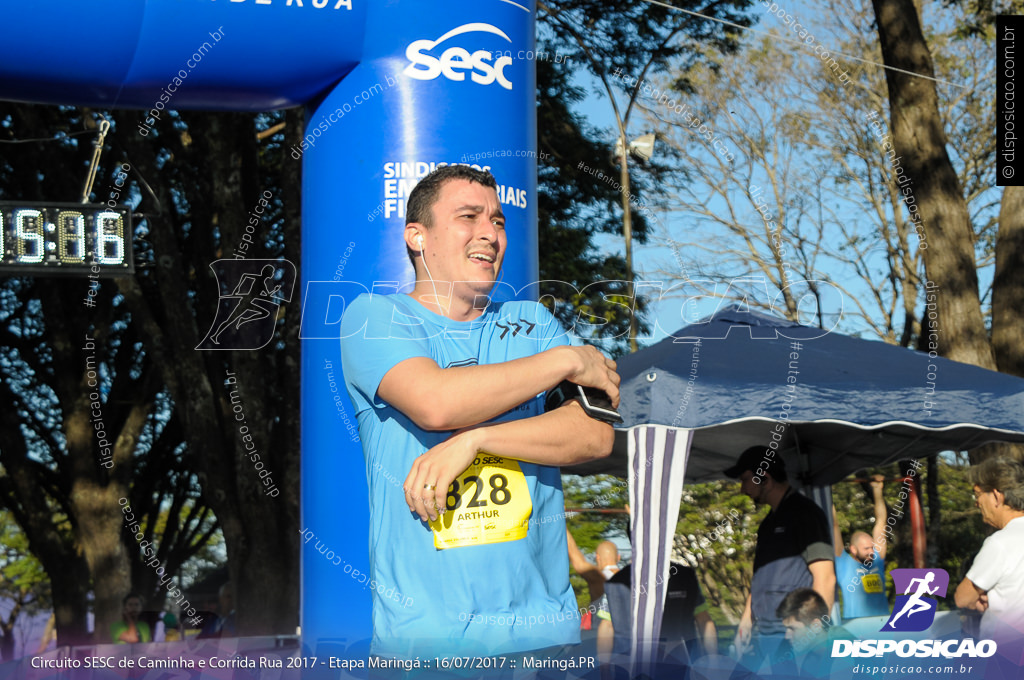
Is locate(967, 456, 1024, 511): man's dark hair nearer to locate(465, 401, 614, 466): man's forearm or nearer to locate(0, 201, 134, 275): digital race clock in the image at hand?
locate(465, 401, 614, 466): man's forearm

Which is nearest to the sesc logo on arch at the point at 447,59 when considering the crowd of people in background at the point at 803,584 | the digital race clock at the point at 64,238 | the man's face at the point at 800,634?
the digital race clock at the point at 64,238

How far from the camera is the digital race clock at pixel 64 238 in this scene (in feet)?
12.1

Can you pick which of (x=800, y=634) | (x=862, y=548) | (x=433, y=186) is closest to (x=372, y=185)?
(x=433, y=186)

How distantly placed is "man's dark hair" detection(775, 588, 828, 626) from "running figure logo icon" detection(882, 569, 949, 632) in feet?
2.43

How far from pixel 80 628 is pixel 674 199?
31.4 ft

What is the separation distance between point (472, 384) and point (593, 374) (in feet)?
0.83

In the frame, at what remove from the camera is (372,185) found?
391 centimetres

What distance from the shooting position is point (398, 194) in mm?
3887

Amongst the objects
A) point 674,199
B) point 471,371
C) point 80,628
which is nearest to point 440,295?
point 471,371

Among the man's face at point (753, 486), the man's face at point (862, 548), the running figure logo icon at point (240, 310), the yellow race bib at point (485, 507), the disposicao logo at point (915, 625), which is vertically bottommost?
the man's face at point (862, 548)

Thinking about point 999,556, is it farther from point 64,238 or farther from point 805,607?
point 64,238

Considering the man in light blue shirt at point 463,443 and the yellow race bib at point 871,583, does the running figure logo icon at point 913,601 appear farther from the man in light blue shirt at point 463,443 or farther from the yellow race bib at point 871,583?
the yellow race bib at point 871,583

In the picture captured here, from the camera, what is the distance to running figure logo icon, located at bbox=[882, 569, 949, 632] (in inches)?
153

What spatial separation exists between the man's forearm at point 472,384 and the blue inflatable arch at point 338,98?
156cm
